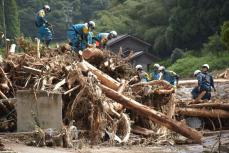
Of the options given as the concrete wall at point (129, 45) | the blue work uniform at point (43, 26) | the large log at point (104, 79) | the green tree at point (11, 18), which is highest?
the green tree at point (11, 18)

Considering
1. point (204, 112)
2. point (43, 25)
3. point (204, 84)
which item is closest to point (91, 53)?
point (204, 112)

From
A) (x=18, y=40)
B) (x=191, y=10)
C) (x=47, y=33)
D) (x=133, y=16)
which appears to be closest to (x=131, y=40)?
(x=191, y=10)

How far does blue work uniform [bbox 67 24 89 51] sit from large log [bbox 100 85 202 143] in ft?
13.7

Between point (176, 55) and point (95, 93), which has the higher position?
point (176, 55)

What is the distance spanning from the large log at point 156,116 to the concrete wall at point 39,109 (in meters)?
1.37

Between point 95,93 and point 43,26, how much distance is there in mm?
7089

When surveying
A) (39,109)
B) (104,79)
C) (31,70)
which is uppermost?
(31,70)

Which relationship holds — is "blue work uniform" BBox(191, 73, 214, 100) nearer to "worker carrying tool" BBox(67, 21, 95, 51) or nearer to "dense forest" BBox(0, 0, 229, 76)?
"worker carrying tool" BBox(67, 21, 95, 51)

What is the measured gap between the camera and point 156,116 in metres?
14.3

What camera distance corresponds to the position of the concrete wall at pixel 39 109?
43.9 feet

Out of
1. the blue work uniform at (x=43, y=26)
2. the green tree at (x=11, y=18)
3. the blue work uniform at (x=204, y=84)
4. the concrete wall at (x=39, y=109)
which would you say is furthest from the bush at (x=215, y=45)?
the concrete wall at (x=39, y=109)

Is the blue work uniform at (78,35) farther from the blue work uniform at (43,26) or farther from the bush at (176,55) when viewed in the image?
the bush at (176,55)

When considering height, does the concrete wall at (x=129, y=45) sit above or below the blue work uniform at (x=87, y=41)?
above

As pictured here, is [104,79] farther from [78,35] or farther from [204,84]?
[204,84]
